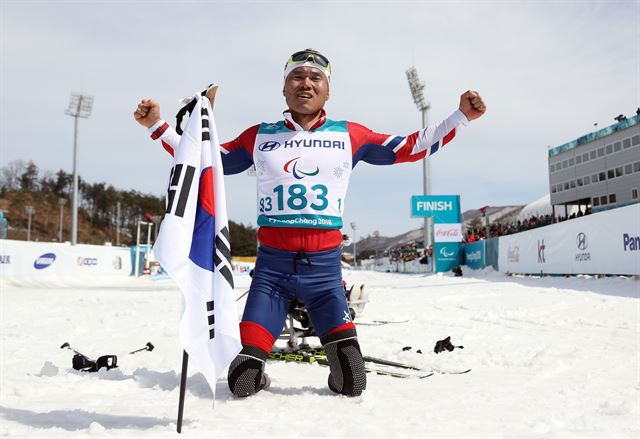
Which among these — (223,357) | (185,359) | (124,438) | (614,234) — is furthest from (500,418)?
(614,234)

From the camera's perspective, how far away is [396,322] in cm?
709

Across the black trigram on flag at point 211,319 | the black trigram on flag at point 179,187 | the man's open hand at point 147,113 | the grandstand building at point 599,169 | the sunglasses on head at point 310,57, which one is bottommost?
the black trigram on flag at point 211,319

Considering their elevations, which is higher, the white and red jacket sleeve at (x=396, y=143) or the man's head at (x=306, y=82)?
the man's head at (x=306, y=82)

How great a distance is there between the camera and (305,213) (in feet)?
10.8

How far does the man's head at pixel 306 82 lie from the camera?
3.53 meters

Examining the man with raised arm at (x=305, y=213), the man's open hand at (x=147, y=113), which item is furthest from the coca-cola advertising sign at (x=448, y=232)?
the man's open hand at (x=147, y=113)

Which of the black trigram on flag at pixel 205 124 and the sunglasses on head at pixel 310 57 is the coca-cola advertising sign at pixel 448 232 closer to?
the sunglasses on head at pixel 310 57

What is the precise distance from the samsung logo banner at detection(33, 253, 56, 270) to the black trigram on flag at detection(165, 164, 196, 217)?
21.1 meters

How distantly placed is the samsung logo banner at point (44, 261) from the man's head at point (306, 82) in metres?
20.6

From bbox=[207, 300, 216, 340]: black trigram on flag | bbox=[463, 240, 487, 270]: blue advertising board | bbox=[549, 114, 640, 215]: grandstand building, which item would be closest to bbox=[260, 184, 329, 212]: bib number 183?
bbox=[207, 300, 216, 340]: black trigram on flag

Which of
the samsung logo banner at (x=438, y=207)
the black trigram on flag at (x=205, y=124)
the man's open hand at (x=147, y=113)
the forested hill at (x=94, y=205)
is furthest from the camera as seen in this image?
the forested hill at (x=94, y=205)

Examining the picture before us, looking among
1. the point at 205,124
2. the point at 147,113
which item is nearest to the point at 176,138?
the point at 147,113

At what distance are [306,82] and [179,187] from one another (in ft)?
4.79

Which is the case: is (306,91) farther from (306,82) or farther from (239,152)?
(239,152)
